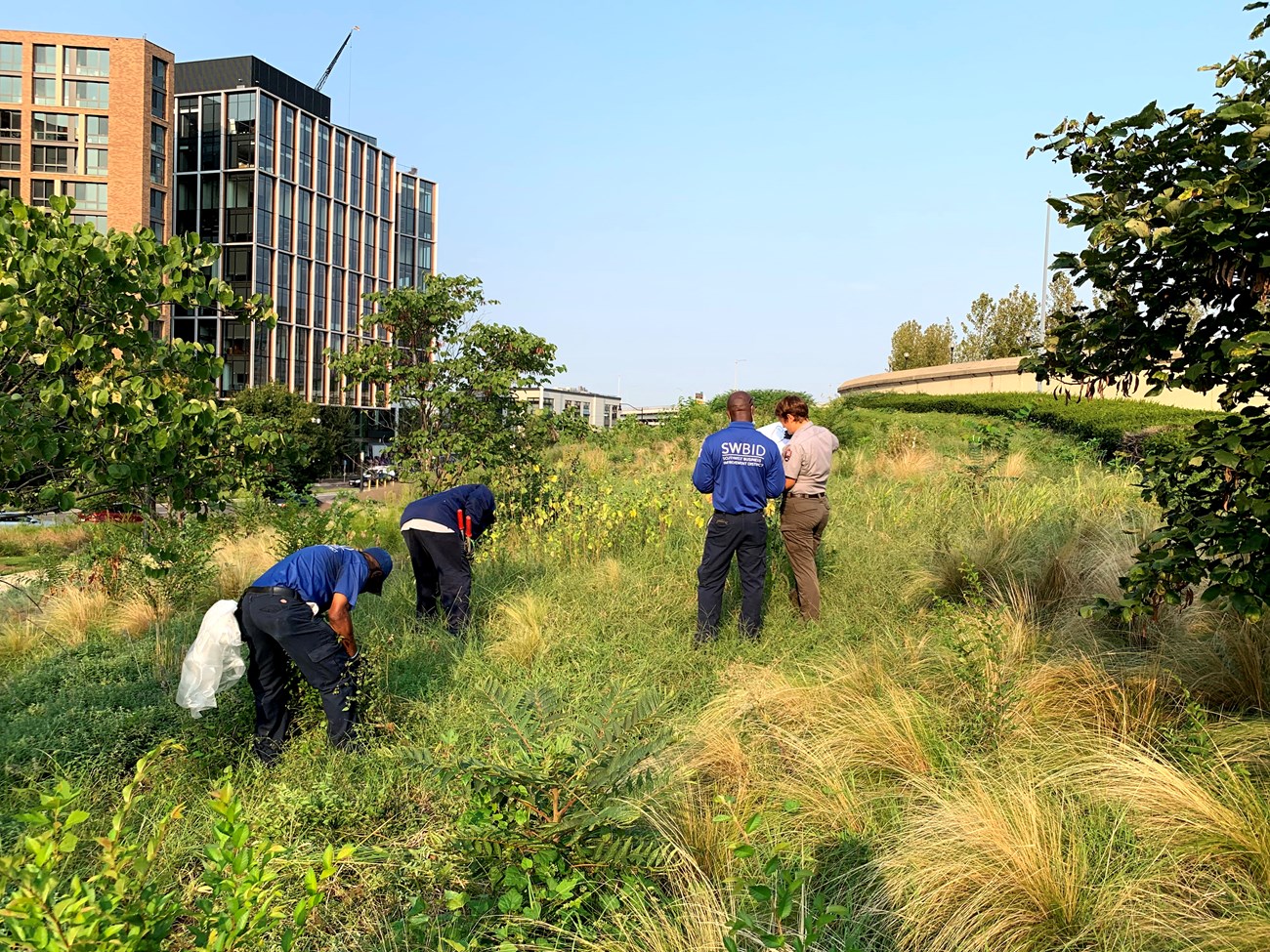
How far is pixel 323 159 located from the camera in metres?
66.3

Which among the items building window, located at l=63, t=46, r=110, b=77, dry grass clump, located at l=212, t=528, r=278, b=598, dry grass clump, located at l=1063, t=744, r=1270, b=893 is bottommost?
dry grass clump, located at l=212, t=528, r=278, b=598

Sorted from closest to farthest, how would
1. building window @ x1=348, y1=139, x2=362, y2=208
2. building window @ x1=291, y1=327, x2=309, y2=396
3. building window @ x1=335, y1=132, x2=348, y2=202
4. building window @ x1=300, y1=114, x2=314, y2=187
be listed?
1. building window @ x1=291, y1=327, x2=309, y2=396
2. building window @ x1=300, y1=114, x2=314, y2=187
3. building window @ x1=335, y1=132, x2=348, y2=202
4. building window @ x1=348, y1=139, x2=362, y2=208

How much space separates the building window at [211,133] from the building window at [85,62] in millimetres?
8983

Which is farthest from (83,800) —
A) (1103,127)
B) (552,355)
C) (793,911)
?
(552,355)

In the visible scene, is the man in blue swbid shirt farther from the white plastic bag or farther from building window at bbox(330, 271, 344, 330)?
building window at bbox(330, 271, 344, 330)

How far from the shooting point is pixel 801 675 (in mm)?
4863

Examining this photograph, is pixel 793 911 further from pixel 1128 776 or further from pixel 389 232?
pixel 389 232

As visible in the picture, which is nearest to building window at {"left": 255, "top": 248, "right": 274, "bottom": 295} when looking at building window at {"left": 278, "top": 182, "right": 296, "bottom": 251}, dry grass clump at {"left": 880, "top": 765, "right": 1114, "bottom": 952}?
building window at {"left": 278, "top": 182, "right": 296, "bottom": 251}

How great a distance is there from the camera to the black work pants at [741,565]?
6.14 metres

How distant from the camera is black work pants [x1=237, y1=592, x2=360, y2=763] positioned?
478 cm

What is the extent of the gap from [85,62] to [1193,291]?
6270 cm

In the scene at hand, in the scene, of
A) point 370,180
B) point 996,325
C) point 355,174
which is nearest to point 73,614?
point 996,325

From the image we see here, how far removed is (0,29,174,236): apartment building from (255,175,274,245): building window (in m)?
8.49

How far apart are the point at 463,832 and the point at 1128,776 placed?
2.46 metres
